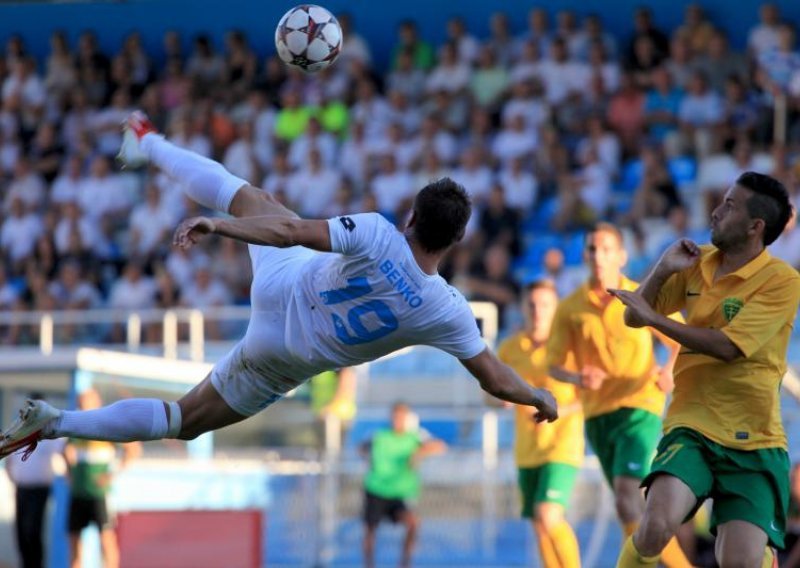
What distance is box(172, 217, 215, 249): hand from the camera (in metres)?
6.95

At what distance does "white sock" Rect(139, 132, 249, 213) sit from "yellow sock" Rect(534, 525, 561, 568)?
3.44m

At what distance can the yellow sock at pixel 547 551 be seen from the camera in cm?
1038

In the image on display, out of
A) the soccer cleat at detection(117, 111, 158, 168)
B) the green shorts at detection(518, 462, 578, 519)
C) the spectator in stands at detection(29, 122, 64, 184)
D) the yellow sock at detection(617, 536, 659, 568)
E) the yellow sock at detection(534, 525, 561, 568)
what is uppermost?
the spectator in stands at detection(29, 122, 64, 184)

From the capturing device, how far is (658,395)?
10195mm

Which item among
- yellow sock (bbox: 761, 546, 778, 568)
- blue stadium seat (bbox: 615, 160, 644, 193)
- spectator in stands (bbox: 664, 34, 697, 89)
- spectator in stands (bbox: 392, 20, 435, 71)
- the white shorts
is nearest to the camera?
yellow sock (bbox: 761, 546, 778, 568)

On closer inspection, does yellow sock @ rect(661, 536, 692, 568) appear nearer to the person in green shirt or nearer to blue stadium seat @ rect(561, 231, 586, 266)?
the person in green shirt

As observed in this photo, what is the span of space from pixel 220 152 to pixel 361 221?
1341 centimetres

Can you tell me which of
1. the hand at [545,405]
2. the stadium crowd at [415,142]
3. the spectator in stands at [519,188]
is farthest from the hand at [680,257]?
the spectator in stands at [519,188]

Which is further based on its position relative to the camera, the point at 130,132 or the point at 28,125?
the point at 28,125

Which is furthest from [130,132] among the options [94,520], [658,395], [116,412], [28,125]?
[28,125]

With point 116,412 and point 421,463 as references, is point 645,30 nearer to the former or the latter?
point 421,463

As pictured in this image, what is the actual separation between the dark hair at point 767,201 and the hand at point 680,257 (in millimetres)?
332

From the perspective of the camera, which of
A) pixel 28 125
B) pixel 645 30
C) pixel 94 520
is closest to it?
pixel 94 520

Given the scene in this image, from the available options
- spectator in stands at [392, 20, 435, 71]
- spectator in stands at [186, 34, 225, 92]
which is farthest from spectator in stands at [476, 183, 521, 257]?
spectator in stands at [186, 34, 225, 92]
